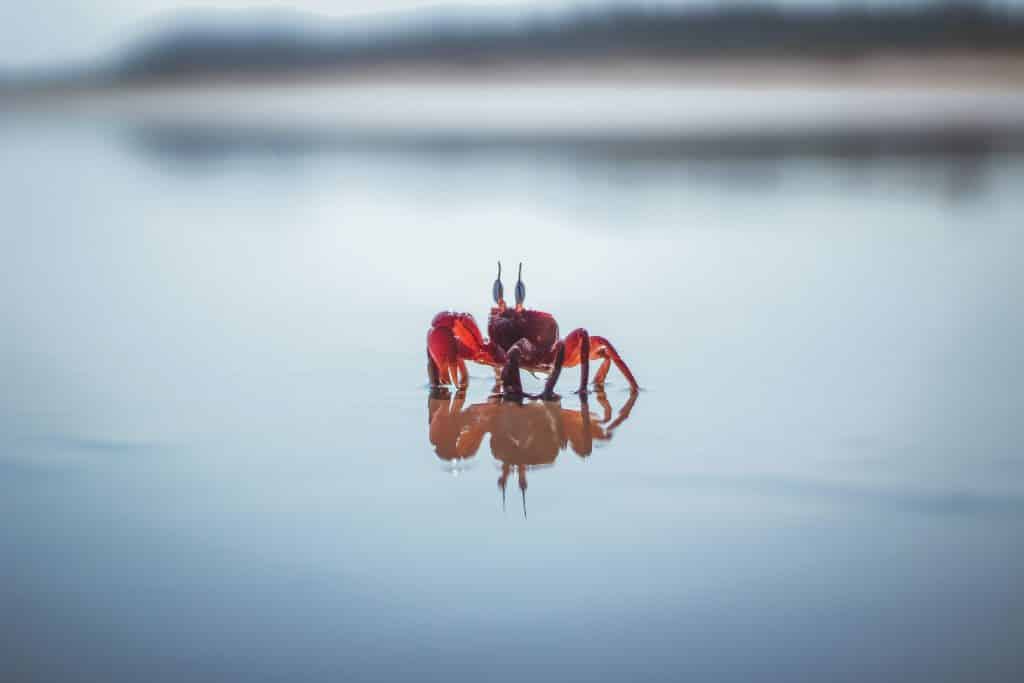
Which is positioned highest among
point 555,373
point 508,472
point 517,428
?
point 555,373

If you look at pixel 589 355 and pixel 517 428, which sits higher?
pixel 589 355

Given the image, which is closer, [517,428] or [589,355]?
[517,428]

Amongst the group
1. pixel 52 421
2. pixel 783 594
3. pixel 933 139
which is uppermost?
pixel 933 139

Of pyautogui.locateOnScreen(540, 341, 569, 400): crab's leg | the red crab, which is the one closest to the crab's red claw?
the red crab

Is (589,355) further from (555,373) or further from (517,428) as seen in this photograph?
(517,428)

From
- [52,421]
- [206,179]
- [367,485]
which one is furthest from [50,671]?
[206,179]

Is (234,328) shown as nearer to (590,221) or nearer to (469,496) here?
(469,496)

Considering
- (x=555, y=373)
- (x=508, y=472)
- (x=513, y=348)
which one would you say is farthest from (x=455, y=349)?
(x=508, y=472)
